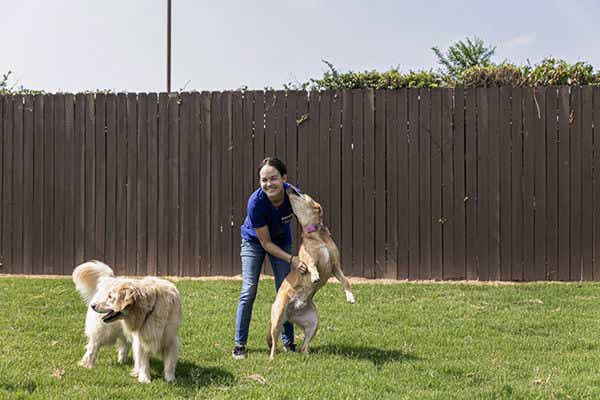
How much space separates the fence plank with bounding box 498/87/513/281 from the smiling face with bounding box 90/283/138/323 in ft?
19.5

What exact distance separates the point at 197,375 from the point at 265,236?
1.31m

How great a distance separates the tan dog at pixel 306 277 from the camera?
5.76 meters

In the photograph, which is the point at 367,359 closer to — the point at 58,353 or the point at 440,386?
the point at 440,386

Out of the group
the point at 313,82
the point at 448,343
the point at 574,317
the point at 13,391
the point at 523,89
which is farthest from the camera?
the point at 313,82

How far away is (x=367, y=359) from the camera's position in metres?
5.61

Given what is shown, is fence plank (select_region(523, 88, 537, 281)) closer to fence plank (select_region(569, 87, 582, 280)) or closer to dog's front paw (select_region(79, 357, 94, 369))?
fence plank (select_region(569, 87, 582, 280))

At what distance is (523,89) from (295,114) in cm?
318

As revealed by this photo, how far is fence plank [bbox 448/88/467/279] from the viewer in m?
9.41

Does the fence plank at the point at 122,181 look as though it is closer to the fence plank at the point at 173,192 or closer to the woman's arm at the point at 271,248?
the fence plank at the point at 173,192

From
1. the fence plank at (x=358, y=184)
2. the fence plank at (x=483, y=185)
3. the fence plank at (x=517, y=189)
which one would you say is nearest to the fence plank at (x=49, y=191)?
the fence plank at (x=358, y=184)

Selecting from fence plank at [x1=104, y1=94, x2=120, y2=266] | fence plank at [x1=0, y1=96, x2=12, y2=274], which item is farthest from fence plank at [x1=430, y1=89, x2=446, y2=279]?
fence plank at [x1=0, y1=96, x2=12, y2=274]

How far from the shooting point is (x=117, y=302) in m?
4.93

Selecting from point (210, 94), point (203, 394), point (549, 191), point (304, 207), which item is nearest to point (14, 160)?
point (210, 94)

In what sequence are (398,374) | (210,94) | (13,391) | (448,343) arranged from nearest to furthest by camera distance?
(13,391) < (398,374) < (448,343) < (210,94)
